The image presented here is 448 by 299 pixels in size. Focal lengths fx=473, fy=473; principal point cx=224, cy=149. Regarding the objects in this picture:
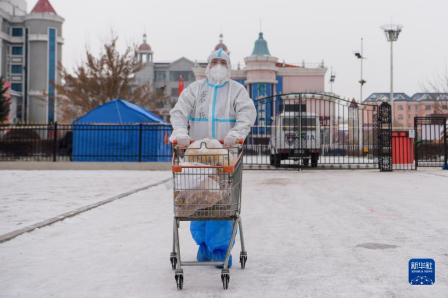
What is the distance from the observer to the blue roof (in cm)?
2086

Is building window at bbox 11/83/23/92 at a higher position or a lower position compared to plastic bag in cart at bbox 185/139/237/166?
higher

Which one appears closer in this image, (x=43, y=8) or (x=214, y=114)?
(x=214, y=114)

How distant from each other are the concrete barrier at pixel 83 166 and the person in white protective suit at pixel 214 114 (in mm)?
14990

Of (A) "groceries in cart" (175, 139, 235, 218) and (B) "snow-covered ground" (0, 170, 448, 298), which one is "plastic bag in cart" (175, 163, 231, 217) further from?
(B) "snow-covered ground" (0, 170, 448, 298)

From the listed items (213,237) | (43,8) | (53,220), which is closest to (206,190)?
(213,237)

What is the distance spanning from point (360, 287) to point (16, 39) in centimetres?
8620

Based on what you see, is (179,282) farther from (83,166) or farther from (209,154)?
(83,166)

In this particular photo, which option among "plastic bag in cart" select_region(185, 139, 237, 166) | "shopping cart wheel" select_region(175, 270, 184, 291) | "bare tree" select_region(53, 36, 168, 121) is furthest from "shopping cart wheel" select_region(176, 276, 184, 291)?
"bare tree" select_region(53, 36, 168, 121)

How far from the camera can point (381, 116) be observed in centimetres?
1752

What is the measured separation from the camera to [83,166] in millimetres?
19188

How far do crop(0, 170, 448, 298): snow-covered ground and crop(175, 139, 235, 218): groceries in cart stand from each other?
22.4 inches

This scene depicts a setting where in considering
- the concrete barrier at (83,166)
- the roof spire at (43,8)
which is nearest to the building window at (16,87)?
the roof spire at (43,8)

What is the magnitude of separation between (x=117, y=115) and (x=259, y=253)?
17122 mm

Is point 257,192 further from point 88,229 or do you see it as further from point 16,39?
point 16,39
